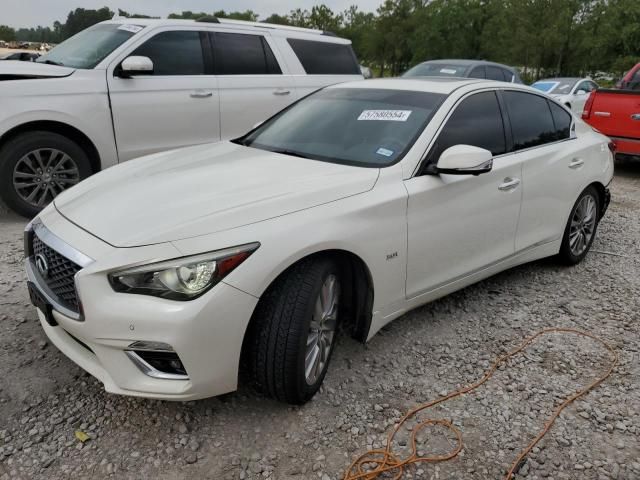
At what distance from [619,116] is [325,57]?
176 inches

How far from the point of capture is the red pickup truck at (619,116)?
8.05 meters

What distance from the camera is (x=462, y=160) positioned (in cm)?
305

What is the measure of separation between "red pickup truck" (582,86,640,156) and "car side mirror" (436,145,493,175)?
20.1 feet

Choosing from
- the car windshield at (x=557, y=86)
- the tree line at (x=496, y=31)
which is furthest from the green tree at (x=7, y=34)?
the car windshield at (x=557, y=86)

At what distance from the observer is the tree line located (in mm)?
32500

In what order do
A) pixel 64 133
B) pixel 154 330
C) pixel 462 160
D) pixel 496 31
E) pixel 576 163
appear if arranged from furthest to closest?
1. pixel 496 31
2. pixel 64 133
3. pixel 576 163
4. pixel 462 160
5. pixel 154 330

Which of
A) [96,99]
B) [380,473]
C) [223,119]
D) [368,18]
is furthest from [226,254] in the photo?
[368,18]

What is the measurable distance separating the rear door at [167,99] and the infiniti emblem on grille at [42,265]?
3.07 metres

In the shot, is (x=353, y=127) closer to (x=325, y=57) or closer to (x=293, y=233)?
(x=293, y=233)

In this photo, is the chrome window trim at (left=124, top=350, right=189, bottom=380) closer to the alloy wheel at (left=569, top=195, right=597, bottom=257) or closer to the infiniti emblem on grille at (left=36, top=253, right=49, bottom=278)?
the infiniti emblem on grille at (left=36, top=253, right=49, bottom=278)

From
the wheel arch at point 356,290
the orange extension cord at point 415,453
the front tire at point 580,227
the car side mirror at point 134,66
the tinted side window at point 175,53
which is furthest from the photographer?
the tinted side window at point 175,53

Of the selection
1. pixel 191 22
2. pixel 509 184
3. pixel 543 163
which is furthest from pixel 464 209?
pixel 191 22

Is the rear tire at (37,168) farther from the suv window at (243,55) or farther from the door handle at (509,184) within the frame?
the door handle at (509,184)

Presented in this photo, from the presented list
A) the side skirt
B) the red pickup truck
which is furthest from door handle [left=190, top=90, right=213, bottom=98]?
the red pickup truck
